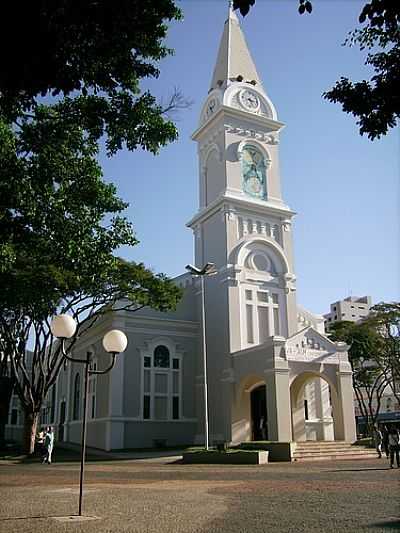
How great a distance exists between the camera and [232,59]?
3653 centimetres

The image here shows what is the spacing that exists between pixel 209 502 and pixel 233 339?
1927 cm

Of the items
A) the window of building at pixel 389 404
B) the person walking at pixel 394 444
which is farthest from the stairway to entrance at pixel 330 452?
the window of building at pixel 389 404

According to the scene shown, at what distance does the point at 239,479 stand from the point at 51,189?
967 cm

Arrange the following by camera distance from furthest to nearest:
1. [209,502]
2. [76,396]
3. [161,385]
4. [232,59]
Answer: [232,59]
[76,396]
[161,385]
[209,502]

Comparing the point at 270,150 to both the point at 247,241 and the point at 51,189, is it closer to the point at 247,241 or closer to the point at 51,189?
the point at 247,241

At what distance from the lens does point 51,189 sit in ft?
50.9

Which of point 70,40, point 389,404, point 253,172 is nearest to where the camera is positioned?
point 70,40

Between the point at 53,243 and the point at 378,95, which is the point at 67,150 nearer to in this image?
the point at 53,243

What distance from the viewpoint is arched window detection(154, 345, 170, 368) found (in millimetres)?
30031

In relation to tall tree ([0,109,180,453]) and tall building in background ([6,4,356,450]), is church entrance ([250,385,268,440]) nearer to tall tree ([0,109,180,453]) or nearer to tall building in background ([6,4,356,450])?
tall building in background ([6,4,356,450])

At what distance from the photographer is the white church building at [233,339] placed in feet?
87.9

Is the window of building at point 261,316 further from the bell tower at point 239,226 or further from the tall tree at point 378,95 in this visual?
the tall tree at point 378,95

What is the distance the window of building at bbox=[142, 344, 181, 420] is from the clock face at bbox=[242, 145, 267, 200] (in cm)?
1118

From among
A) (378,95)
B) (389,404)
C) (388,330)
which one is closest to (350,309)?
(389,404)
